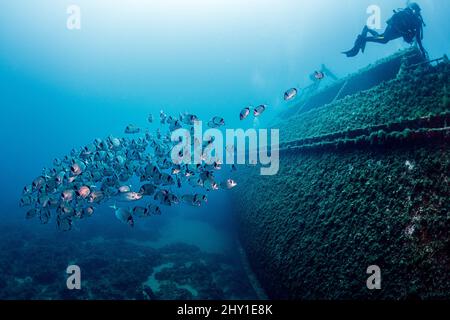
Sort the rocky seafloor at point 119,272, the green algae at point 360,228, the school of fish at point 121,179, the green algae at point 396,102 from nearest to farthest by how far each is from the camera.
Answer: the green algae at point 360,228, the green algae at point 396,102, the school of fish at point 121,179, the rocky seafloor at point 119,272

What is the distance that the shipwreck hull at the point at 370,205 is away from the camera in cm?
399

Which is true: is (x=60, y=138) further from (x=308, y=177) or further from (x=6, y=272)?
(x=308, y=177)

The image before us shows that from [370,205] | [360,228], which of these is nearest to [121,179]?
[360,228]

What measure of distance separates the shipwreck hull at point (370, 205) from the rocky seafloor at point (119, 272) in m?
3.08

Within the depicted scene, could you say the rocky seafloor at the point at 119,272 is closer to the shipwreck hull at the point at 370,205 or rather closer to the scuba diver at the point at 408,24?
the shipwreck hull at the point at 370,205

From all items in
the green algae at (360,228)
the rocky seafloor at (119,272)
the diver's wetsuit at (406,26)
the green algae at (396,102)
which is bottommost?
the rocky seafloor at (119,272)

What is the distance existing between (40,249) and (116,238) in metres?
4.56

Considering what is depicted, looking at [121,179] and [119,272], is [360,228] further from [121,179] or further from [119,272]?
[119,272]

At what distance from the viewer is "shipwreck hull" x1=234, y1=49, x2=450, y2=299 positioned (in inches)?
157

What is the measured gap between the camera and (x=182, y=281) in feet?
36.3

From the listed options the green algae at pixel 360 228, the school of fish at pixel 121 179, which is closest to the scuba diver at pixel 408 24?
the school of fish at pixel 121 179

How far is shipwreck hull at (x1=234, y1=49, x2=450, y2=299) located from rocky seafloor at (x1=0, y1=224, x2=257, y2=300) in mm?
3079

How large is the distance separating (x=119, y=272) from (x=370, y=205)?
1027 cm

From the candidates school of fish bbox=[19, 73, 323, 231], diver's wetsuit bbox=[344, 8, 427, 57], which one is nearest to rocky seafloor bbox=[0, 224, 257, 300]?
school of fish bbox=[19, 73, 323, 231]
